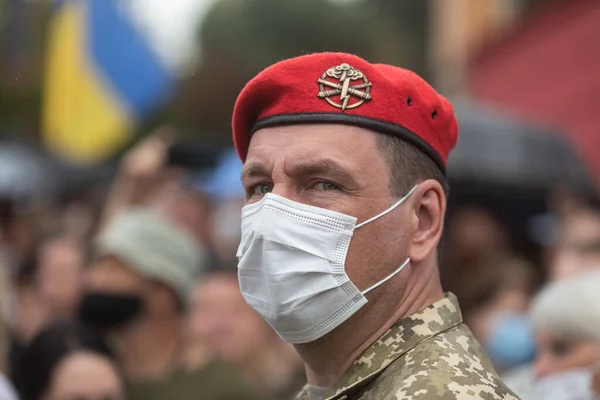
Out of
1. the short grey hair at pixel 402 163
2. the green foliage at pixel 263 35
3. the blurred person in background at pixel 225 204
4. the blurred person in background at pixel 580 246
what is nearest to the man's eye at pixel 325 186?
the short grey hair at pixel 402 163

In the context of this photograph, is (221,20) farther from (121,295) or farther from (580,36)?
(121,295)

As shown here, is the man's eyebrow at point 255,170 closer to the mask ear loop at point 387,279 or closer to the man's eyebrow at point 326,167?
the man's eyebrow at point 326,167

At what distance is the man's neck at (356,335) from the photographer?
2.43 meters

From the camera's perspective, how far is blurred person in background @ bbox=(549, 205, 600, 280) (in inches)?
191

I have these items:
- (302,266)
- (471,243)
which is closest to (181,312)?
(302,266)

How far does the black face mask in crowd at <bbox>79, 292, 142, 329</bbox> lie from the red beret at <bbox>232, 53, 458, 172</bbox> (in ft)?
7.59

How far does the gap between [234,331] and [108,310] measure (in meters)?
0.87

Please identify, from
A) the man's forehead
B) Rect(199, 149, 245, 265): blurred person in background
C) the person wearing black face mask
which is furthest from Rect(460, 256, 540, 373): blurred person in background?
the man's forehead

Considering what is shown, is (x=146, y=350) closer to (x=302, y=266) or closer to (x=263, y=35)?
(x=302, y=266)

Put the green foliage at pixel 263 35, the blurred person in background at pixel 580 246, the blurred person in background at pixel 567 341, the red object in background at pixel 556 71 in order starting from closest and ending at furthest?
the blurred person in background at pixel 567 341
the blurred person in background at pixel 580 246
the red object in background at pixel 556 71
the green foliage at pixel 263 35

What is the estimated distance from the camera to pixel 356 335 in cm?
243

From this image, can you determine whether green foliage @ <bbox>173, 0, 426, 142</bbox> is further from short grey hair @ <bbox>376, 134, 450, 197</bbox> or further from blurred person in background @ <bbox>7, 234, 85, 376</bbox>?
short grey hair @ <bbox>376, 134, 450, 197</bbox>

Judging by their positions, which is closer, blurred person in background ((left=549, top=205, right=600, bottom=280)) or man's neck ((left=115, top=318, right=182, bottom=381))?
man's neck ((left=115, top=318, right=182, bottom=381))

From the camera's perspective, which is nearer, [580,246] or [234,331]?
[580,246]
